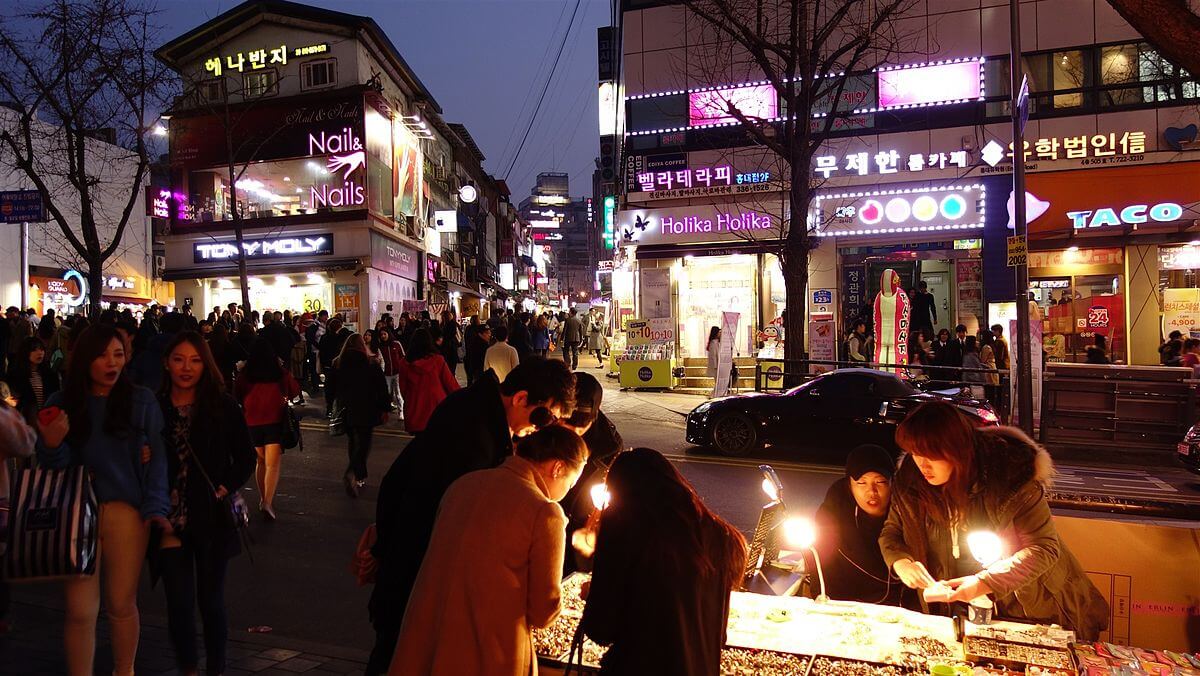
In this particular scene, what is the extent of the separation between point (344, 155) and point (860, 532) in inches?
1145

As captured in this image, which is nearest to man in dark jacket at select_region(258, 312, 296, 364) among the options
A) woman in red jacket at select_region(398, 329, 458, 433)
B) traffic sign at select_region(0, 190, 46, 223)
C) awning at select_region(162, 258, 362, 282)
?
woman in red jacket at select_region(398, 329, 458, 433)

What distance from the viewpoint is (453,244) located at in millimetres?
49625

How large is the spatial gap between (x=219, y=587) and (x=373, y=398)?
4713 mm

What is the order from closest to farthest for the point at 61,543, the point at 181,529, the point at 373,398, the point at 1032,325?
the point at 61,543, the point at 181,529, the point at 373,398, the point at 1032,325

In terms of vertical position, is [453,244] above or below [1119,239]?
above

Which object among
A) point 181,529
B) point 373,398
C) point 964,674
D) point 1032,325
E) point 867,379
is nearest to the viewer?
point 964,674

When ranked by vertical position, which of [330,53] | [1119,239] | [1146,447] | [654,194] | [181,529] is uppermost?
[330,53]

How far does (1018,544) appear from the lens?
3.59 m

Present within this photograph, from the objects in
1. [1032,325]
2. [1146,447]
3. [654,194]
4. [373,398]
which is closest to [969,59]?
[654,194]

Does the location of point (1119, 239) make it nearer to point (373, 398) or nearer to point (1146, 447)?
point (1146, 447)

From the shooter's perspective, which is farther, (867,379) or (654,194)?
(654,194)

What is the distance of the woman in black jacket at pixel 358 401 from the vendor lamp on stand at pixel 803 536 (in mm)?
5509

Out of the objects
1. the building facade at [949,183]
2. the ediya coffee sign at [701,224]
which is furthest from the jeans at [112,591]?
the ediya coffee sign at [701,224]

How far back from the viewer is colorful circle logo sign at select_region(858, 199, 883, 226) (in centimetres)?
2192
